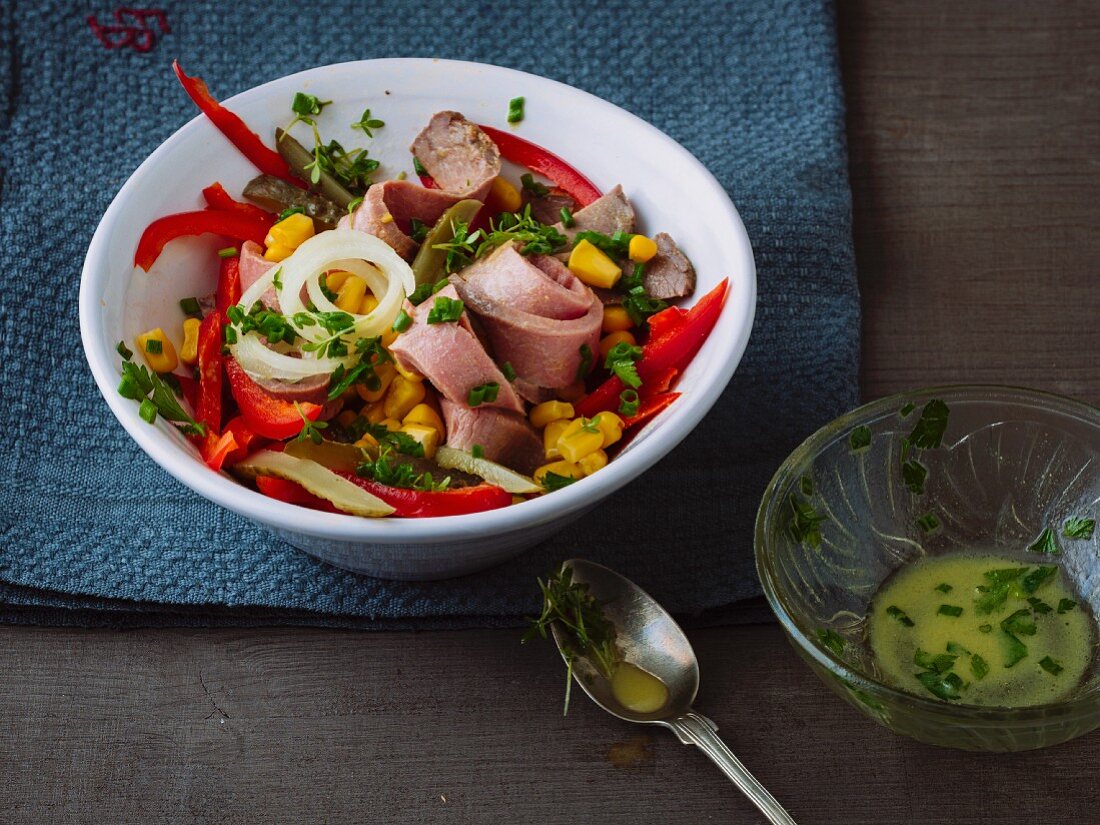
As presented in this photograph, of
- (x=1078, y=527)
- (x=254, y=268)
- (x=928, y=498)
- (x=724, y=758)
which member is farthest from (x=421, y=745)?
(x=1078, y=527)

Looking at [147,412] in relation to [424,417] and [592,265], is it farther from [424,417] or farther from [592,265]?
[592,265]

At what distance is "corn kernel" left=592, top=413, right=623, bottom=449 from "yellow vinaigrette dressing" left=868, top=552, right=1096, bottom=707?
647mm

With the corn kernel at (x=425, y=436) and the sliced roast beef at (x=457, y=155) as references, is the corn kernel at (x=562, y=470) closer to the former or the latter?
the corn kernel at (x=425, y=436)

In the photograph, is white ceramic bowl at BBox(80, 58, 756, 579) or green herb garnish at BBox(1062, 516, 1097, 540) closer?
white ceramic bowl at BBox(80, 58, 756, 579)

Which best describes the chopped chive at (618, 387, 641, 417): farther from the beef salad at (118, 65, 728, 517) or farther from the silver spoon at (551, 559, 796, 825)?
the silver spoon at (551, 559, 796, 825)

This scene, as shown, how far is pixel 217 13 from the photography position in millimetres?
3408

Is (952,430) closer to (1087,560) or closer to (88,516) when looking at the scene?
(1087,560)

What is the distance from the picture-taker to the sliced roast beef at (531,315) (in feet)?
8.06

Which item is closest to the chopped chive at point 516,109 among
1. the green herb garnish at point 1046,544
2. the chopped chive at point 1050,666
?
the green herb garnish at point 1046,544

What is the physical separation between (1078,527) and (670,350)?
922 millimetres

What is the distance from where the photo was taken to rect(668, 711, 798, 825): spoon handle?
A: 2318 mm

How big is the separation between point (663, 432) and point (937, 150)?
163 centimetres

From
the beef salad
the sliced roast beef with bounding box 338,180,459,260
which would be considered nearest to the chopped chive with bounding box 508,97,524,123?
the beef salad

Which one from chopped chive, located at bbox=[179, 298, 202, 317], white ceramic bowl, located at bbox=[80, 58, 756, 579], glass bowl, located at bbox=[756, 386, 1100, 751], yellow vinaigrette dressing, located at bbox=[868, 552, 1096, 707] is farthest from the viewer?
chopped chive, located at bbox=[179, 298, 202, 317]
